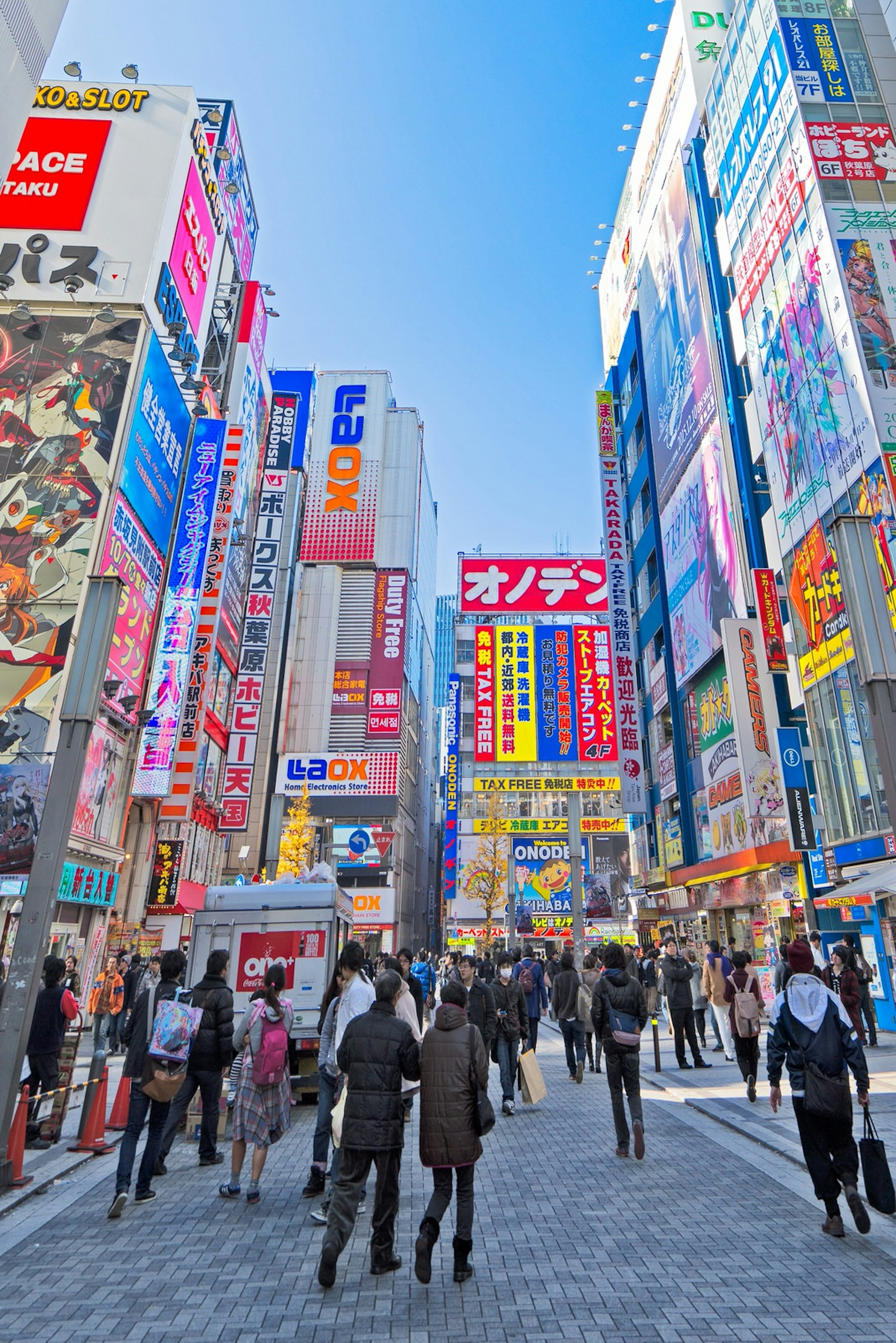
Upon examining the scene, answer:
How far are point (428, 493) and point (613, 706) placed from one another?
6175 cm

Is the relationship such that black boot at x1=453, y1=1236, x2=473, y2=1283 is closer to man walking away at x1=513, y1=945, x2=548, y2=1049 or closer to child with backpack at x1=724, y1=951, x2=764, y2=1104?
child with backpack at x1=724, y1=951, x2=764, y2=1104

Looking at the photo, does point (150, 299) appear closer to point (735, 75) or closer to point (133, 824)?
point (133, 824)

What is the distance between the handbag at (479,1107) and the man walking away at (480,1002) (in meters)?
4.53

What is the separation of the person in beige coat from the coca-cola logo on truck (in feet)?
19.5

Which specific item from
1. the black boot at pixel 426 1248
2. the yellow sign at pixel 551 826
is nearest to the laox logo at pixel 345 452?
the yellow sign at pixel 551 826

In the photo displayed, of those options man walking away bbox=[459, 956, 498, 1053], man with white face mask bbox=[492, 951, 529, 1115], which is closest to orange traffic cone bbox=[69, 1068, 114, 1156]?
man walking away bbox=[459, 956, 498, 1053]

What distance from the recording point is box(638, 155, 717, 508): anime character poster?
34719mm

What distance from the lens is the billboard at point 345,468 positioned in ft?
221

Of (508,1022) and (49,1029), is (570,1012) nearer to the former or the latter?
(508,1022)

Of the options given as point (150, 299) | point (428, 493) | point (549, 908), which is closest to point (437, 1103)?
point (150, 299)

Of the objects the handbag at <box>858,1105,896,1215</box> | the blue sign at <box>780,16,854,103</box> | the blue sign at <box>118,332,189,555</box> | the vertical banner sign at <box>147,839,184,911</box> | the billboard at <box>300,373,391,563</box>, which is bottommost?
the handbag at <box>858,1105,896,1215</box>

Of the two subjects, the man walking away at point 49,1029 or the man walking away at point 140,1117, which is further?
the man walking away at point 49,1029

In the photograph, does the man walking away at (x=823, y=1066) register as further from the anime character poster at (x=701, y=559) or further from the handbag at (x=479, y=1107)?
the anime character poster at (x=701, y=559)

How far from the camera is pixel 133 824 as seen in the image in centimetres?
3150
